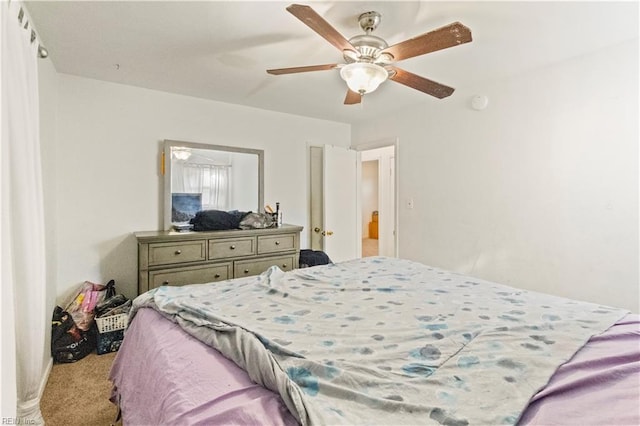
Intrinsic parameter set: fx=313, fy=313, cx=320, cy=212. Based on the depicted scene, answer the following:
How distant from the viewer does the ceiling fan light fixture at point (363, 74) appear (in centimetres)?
175

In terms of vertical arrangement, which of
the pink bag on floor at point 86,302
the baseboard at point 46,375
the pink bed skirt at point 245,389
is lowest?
the baseboard at point 46,375

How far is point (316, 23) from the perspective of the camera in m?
1.42

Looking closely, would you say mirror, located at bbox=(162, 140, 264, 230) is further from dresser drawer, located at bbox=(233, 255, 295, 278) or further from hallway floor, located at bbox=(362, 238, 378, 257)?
hallway floor, located at bbox=(362, 238, 378, 257)

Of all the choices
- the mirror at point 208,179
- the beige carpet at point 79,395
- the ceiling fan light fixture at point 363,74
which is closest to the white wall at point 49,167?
the beige carpet at point 79,395

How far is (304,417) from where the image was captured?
2.34 ft

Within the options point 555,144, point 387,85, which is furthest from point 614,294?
point 387,85

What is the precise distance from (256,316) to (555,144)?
8.69 ft

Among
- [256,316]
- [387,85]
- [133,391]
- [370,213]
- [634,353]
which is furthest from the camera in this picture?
[370,213]

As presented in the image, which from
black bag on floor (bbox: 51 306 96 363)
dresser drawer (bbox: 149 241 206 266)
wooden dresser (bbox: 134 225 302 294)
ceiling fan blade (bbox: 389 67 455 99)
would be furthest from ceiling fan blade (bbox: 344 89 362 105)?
black bag on floor (bbox: 51 306 96 363)

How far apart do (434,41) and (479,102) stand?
1.74 meters

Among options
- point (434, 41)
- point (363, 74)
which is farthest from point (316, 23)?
point (434, 41)

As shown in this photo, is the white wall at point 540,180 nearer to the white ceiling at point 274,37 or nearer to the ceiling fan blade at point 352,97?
the white ceiling at point 274,37

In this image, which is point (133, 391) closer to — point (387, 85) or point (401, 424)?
point (401, 424)

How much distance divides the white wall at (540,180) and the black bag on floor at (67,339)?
322 centimetres
